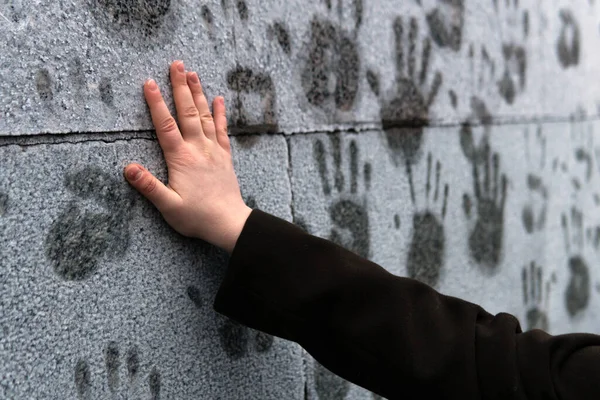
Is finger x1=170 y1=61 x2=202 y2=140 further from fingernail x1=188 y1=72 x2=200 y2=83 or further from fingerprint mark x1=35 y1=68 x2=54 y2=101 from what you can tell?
fingerprint mark x1=35 y1=68 x2=54 y2=101

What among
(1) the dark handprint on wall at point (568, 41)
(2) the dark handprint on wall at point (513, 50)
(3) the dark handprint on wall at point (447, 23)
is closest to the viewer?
(3) the dark handprint on wall at point (447, 23)

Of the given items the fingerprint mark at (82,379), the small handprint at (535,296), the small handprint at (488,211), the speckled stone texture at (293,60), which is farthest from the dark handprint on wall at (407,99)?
the fingerprint mark at (82,379)

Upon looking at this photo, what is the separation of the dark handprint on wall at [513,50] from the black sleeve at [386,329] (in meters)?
1.56

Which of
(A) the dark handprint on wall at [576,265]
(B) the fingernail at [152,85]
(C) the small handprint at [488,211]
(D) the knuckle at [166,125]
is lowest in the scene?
(A) the dark handprint on wall at [576,265]

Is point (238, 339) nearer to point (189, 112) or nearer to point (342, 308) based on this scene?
point (342, 308)

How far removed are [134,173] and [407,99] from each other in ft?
3.52

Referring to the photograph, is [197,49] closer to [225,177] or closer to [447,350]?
[225,177]

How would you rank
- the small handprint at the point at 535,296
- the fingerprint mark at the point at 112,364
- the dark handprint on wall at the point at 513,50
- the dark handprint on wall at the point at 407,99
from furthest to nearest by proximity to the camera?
1. the small handprint at the point at 535,296
2. the dark handprint on wall at the point at 513,50
3. the dark handprint on wall at the point at 407,99
4. the fingerprint mark at the point at 112,364

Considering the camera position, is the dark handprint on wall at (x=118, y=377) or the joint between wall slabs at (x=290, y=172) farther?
the joint between wall slabs at (x=290, y=172)

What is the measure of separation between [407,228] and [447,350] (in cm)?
89

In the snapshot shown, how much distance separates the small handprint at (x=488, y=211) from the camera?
7.80 ft

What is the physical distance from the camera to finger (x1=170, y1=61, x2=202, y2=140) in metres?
1.36

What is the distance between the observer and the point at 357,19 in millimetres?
1875

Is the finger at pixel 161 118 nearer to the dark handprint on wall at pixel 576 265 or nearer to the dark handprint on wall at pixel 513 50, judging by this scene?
the dark handprint on wall at pixel 513 50
